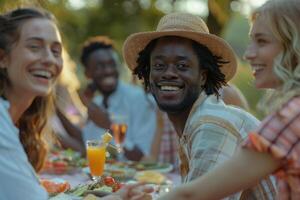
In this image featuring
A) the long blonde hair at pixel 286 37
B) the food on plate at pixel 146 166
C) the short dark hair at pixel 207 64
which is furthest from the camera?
the food on plate at pixel 146 166

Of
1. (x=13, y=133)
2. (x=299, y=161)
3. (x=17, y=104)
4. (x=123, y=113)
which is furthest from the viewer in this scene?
(x=123, y=113)

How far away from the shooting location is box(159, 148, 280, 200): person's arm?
68.3 inches

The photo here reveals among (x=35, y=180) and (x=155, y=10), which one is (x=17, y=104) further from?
(x=155, y=10)

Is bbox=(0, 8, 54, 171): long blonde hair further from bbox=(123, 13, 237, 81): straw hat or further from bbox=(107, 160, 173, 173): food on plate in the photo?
bbox=(107, 160, 173, 173): food on plate

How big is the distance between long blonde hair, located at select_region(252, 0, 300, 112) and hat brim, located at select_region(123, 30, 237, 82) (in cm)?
76

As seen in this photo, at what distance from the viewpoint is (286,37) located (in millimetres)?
1966

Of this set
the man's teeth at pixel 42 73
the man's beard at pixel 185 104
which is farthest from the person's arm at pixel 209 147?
the man's teeth at pixel 42 73

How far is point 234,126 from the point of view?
252 centimetres

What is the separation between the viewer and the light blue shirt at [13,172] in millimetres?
2350

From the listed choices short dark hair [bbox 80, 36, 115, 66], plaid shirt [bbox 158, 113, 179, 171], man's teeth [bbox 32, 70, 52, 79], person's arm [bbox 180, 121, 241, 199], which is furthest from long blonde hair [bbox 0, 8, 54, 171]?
short dark hair [bbox 80, 36, 115, 66]

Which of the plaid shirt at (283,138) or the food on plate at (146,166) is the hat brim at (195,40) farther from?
the food on plate at (146,166)

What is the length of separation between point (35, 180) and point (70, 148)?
3.06 meters

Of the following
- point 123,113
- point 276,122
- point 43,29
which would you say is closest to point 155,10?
point 123,113

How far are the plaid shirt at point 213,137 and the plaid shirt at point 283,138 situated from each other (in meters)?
0.62
